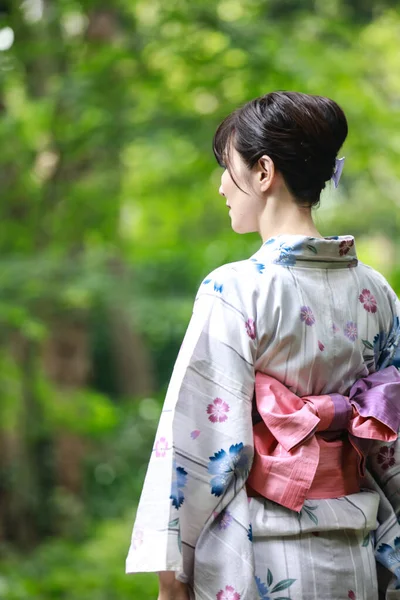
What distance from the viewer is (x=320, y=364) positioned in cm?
149

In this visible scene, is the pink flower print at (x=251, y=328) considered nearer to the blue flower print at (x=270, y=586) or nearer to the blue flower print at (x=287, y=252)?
the blue flower print at (x=287, y=252)

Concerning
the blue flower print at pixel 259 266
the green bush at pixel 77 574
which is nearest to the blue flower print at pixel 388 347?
the blue flower print at pixel 259 266

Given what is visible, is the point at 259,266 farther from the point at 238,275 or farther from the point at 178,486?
the point at 178,486

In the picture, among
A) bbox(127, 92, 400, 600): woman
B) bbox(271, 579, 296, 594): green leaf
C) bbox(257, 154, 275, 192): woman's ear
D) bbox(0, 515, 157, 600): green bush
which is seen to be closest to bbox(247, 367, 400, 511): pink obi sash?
bbox(127, 92, 400, 600): woman

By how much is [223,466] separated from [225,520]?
0.33 feet

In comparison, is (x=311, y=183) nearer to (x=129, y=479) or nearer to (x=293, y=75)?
(x=293, y=75)

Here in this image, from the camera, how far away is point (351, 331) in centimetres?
154

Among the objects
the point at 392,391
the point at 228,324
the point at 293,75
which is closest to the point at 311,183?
the point at 228,324

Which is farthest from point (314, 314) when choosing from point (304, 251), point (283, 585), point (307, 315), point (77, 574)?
point (77, 574)

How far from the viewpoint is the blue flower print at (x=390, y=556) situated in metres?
1.54

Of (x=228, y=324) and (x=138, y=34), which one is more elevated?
(x=138, y=34)

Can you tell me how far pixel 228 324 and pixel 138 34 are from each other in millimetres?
3193

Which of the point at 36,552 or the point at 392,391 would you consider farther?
the point at 36,552

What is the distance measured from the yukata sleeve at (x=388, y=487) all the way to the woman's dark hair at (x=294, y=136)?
1.09ft
